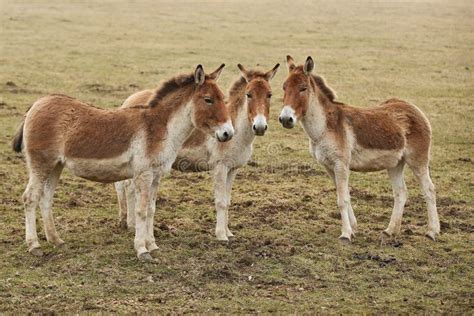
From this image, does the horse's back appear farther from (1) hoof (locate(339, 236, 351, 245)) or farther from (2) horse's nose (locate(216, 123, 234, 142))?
(1) hoof (locate(339, 236, 351, 245))

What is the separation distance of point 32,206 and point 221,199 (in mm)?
2514

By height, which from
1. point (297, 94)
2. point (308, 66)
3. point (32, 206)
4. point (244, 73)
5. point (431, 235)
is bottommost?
point (431, 235)

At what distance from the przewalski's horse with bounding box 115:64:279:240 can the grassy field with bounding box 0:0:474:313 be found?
451mm

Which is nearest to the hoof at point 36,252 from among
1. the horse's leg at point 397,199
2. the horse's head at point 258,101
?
the horse's head at point 258,101

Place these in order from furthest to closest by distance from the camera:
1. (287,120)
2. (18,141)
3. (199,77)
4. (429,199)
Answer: (429,199) < (287,120) < (18,141) < (199,77)

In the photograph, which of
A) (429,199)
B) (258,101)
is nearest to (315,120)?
(258,101)

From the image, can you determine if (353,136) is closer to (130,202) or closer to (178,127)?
(178,127)

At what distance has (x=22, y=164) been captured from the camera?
13555 mm

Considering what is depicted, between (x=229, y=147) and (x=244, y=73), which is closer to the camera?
(x=229, y=147)

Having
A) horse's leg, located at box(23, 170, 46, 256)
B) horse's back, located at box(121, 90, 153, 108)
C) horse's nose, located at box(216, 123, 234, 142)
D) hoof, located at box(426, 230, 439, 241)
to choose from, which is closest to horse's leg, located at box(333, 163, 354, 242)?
hoof, located at box(426, 230, 439, 241)

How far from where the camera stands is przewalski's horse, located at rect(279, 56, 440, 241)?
31.9ft

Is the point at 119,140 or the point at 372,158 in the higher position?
the point at 119,140

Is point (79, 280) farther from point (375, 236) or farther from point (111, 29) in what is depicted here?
point (111, 29)

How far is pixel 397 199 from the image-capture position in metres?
10.3
